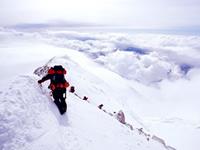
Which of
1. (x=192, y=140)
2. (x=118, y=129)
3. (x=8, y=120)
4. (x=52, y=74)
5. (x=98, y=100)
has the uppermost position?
(x=52, y=74)

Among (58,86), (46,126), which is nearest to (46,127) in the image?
(46,126)

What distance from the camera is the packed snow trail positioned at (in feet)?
47.2

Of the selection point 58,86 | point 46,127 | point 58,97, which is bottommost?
point 46,127

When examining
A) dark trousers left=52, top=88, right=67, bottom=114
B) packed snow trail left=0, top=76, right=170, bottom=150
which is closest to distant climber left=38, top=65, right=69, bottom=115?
dark trousers left=52, top=88, right=67, bottom=114

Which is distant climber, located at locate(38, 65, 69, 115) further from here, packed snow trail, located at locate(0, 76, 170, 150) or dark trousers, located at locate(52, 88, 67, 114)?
packed snow trail, located at locate(0, 76, 170, 150)

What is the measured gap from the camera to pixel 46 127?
15.5 metres

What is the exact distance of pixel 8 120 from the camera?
49.6 feet

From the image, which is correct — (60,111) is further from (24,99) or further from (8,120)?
(8,120)

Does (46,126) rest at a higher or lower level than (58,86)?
lower

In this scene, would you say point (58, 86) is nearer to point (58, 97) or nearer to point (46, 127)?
point (58, 97)

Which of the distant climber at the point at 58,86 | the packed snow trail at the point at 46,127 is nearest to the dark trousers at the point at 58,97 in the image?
the distant climber at the point at 58,86

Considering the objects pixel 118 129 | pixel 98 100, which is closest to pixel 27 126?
pixel 118 129

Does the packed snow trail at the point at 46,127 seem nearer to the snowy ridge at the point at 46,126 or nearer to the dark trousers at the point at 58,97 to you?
the snowy ridge at the point at 46,126

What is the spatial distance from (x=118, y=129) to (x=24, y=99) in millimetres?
7259
